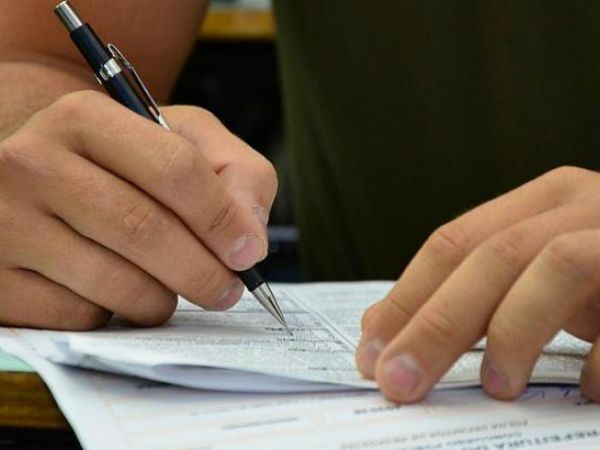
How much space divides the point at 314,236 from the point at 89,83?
44 centimetres

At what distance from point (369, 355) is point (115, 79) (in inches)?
8.8

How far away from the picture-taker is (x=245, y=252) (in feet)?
1.79

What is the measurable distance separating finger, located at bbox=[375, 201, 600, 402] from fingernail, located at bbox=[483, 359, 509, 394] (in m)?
0.01

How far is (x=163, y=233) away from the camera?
1.73 feet

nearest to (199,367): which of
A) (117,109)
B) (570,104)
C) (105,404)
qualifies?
(105,404)

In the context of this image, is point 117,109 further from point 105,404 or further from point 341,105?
point 341,105

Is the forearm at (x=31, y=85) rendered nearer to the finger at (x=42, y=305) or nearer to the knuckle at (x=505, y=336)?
the finger at (x=42, y=305)

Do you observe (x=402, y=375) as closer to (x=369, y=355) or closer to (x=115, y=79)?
(x=369, y=355)

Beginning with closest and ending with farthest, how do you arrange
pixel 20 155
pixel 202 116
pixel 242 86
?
pixel 20 155 → pixel 202 116 → pixel 242 86

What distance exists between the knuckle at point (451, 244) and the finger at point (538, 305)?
0.04 m

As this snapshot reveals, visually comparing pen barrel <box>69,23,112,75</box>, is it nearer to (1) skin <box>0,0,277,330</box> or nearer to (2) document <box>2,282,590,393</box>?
(1) skin <box>0,0,277,330</box>

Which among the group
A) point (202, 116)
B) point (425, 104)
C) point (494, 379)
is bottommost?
point (425, 104)

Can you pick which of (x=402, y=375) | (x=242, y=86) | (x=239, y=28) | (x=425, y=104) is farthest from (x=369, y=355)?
(x=242, y=86)

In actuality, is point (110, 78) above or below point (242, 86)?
above
